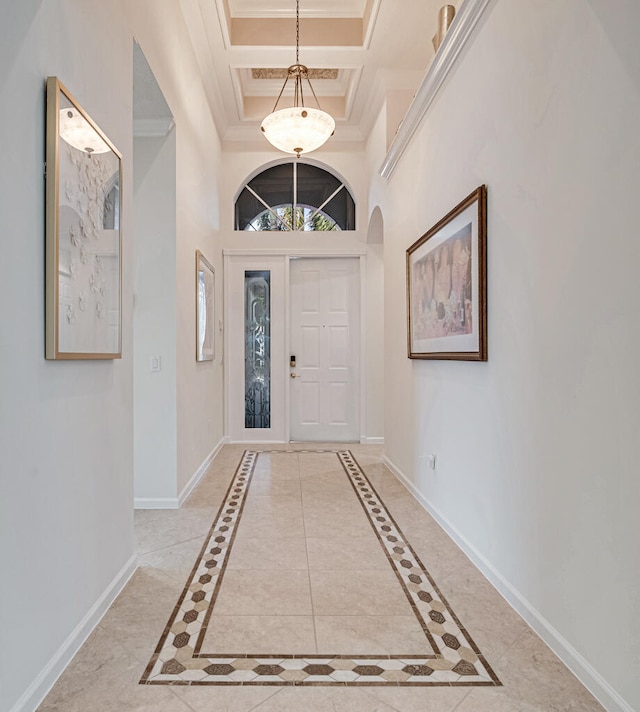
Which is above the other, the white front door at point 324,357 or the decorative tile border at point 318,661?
the white front door at point 324,357

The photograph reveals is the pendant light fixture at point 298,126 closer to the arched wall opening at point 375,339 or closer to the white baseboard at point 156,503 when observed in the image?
the arched wall opening at point 375,339

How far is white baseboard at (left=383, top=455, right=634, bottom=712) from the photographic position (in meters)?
1.44

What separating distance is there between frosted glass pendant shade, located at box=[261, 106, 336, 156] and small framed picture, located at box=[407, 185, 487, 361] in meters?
1.34

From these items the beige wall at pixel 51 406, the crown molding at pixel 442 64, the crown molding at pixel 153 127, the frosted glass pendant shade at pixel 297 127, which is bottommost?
the beige wall at pixel 51 406

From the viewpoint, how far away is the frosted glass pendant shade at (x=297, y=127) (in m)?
3.97

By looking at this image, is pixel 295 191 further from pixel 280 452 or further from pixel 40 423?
pixel 40 423

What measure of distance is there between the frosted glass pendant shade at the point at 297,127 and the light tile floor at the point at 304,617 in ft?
9.32

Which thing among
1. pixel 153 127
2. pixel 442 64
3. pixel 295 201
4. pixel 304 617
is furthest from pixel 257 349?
pixel 304 617

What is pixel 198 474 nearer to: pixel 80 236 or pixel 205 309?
pixel 205 309

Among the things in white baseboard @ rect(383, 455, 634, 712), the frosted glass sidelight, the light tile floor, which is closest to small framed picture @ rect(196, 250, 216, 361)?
the frosted glass sidelight

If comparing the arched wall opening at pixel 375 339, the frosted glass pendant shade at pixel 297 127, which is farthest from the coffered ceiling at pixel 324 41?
the arched wall opening at pixel 375 339

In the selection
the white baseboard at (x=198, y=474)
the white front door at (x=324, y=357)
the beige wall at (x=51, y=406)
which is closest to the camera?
the beige wall at (x=51, y=406)

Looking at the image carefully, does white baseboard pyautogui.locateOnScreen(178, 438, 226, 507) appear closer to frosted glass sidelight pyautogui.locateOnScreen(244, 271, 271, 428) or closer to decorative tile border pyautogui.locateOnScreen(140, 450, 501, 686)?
frosted glass sidelight pyautogui.locateOnScreen(244, 271, 271, 428)

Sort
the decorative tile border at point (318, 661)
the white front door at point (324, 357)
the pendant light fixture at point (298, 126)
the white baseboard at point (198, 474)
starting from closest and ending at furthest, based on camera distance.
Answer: the decorative tile border at point (318, 661), the white baseboard at point (198, 474), the pendant light fixture at point (298, 126), the white front door at point (324, 357)
